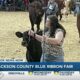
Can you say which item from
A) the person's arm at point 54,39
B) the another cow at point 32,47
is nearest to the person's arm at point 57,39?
the person's arm at point 54,39

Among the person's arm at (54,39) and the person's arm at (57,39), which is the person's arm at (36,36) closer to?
the person's arm at (54,39)

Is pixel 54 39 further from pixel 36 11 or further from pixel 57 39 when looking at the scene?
pixel 36 11

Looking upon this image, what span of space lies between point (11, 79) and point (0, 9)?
2307 cm

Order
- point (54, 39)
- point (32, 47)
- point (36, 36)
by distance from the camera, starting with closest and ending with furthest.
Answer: point (54, 39)
point (36, 36)
point (32, 47)

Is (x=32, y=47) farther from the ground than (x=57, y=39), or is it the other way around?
(x=57, y=39)

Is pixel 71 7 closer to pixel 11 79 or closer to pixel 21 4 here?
pixel 21 4

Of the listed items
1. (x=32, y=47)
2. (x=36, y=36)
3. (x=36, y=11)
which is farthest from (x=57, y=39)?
(x=36, y=11)

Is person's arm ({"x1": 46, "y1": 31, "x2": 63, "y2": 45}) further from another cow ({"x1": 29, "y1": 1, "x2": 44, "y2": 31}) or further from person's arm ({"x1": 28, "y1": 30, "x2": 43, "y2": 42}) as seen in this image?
another cow ({"x1": 29, "y1": 1, "x2": 44, "y2": 31})

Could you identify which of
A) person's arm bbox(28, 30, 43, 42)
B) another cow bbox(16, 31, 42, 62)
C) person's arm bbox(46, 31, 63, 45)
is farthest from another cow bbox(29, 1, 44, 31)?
person's arm bbox(46, 31, 63, 45)

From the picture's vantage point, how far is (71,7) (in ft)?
79.3

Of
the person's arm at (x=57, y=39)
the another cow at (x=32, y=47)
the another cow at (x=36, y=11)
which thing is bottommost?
the another cow at (x=36, y=11)

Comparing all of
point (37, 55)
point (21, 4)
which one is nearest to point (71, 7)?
point (21, 4)

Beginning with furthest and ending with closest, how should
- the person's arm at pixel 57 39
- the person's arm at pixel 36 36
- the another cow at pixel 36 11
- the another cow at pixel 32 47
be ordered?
the another cow at pixel 36 11 → the another cow at pixel 32 47 → the person's arm at pixel 36 36 → the person's arm at pixel 57 39

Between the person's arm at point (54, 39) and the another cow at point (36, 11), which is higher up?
the person's arm at point (54, 39)
